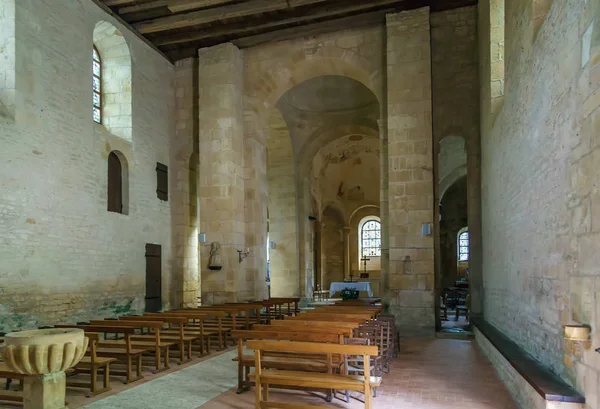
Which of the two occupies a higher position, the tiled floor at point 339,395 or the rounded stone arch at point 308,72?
the rounded stone arch at point 308,72

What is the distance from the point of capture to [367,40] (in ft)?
39.9

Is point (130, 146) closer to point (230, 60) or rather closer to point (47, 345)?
point (230, 60)

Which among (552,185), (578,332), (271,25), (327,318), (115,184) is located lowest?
(327,318)

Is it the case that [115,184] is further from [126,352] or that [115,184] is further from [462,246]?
[462,246]

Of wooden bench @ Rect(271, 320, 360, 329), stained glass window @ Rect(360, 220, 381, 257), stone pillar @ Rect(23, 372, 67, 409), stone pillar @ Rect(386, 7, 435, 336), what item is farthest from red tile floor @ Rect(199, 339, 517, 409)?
stained glass window @ Rect(360, 220, 381, 257)

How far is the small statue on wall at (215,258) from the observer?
12.3 meters

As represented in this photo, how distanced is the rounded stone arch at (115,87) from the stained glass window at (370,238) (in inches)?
602

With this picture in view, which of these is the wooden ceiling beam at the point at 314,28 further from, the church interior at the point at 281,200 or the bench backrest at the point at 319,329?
the bench backrest at the point at 319,329

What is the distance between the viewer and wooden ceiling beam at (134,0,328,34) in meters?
11.2

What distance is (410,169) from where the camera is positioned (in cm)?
1104

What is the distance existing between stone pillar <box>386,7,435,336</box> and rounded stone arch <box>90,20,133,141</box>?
6.15 m

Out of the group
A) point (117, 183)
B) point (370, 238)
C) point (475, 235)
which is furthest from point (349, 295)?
point (370, 238)

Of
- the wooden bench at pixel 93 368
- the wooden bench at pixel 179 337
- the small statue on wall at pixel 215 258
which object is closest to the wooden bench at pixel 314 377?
the wooden bench at pixel 93 368

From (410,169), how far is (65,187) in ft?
23.6
